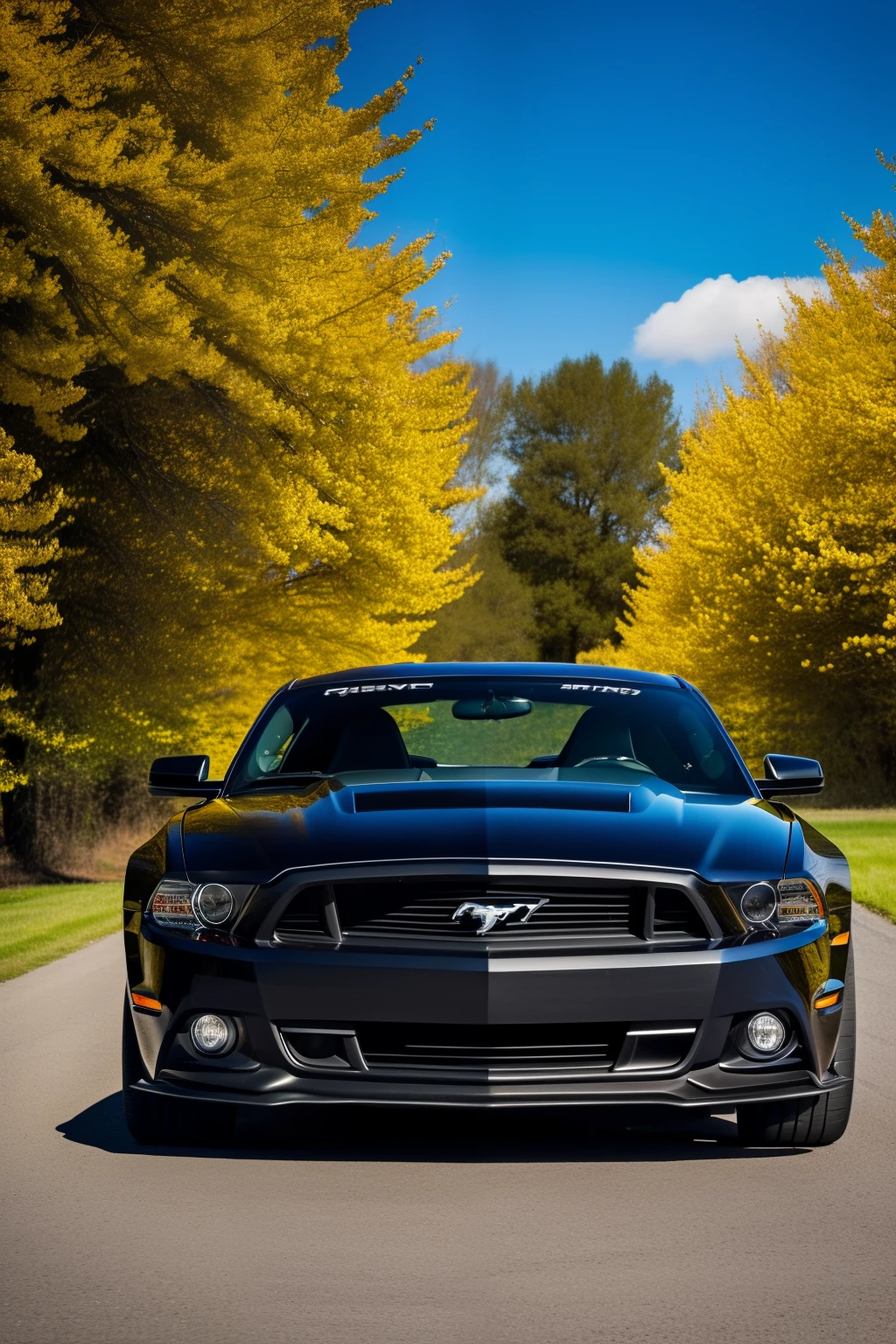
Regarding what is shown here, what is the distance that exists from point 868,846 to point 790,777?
16648mm

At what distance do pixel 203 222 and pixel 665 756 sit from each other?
9.40 meters

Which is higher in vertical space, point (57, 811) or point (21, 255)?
point (21, 255)

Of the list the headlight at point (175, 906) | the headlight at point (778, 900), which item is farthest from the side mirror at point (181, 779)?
the headlight at point (778, 900)

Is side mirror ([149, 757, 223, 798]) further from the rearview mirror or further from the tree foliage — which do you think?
the tree foliage

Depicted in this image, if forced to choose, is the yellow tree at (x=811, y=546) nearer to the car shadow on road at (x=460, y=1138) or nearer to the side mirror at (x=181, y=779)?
the side mirror at (x=181, y=779)

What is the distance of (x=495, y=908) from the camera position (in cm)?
492

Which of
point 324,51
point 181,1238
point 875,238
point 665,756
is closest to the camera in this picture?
point 181,1238

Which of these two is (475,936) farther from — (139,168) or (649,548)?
(649,548)

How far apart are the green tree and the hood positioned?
7118cm

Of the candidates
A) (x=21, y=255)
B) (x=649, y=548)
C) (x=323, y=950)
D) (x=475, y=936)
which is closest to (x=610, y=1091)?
(x=475, y=936)

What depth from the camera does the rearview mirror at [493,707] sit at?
6.89 metres

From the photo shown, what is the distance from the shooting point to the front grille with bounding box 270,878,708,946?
4.92 m

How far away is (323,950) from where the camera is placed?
492 cm

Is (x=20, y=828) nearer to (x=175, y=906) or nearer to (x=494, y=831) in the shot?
(x=175, y=906)
